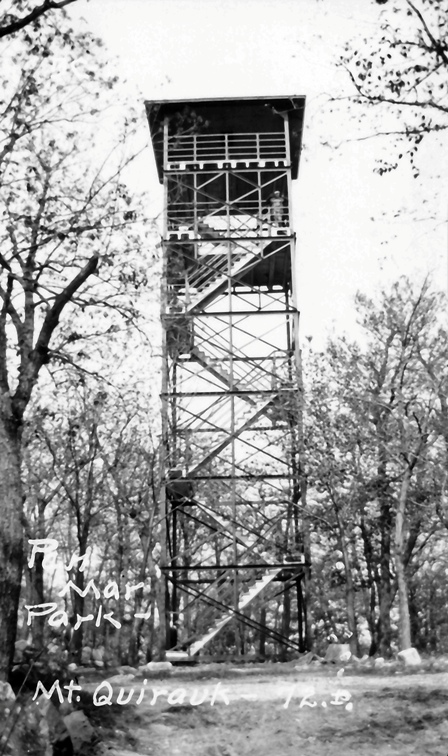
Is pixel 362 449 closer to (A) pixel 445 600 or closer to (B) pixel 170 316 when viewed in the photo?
(B) pixel 170 316

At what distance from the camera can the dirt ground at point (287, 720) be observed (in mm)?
7836

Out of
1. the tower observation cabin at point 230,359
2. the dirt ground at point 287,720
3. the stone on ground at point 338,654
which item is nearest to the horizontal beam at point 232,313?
the tower observation cabin at point 230,359

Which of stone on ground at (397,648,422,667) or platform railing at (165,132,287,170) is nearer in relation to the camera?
stone on ground at (397,648,422,667)

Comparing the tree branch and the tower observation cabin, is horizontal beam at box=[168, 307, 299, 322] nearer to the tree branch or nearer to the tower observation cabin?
the tower observation cabin

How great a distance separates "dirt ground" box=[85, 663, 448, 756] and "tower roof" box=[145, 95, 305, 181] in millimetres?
16315

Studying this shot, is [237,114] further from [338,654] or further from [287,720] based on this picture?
[287,720]

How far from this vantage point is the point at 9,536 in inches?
358

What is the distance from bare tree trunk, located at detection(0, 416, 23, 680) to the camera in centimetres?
885

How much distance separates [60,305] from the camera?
411 inches

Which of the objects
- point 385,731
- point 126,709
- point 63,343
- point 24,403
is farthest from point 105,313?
point 385,731

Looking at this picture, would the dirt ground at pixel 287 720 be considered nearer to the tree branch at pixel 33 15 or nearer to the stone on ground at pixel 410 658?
the stone on ground at pixel 410 658

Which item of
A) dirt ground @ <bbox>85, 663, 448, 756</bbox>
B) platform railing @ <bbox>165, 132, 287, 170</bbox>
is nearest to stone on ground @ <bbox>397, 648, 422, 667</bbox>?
dirt ground @ <bbox>85, 663, 448, 756</bbox>

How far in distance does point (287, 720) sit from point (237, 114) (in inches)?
723

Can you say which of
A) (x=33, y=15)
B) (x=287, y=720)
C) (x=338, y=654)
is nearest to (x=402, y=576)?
(x=338, y=654)
